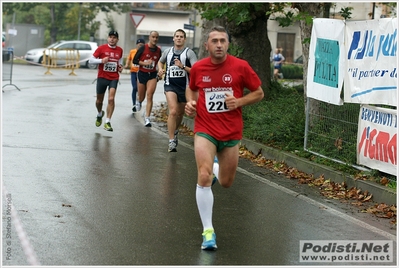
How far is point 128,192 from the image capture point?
33.1ft

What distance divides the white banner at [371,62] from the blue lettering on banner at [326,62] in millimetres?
380

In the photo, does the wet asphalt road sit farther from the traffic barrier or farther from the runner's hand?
the traffic barrier

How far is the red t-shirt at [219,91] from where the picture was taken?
311 inches

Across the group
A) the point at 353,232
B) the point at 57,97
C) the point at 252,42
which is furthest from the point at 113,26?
the point at 353,232

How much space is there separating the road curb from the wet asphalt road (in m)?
0.54

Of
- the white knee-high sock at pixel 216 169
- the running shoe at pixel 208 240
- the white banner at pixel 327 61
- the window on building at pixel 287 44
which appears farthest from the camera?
the window on building at pixel 287 44

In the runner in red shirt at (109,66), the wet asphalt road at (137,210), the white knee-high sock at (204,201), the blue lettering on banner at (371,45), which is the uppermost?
the blue lettering on banner at (371,45)

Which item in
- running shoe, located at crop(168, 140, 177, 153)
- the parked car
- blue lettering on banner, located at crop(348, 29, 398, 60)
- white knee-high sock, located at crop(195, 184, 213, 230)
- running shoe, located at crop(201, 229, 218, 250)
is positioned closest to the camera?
running shoe, located at crop(201, 229, 218, 250)

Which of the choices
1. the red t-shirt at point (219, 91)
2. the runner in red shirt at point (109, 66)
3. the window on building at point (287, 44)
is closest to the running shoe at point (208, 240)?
the red t-shirt at point (219, 91)

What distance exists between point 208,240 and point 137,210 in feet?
5.77

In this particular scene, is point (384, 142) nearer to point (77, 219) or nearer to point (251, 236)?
point (251, 236)

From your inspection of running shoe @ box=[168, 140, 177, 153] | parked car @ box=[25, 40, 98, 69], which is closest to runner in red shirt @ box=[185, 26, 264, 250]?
running shoe @ box=[168, 140, 177, 153]

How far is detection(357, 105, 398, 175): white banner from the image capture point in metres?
10.5

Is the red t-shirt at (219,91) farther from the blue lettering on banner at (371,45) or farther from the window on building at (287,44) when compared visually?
the window on building at (287,44)
